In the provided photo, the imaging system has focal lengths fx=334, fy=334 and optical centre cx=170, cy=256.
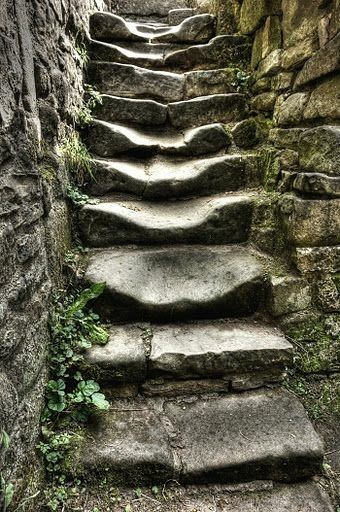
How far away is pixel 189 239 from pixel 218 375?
0.92 meters

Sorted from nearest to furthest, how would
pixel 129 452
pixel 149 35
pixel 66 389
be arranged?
pixel 129 452 → pixel 66 389 → pixel 149 35

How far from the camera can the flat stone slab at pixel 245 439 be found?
1.45m

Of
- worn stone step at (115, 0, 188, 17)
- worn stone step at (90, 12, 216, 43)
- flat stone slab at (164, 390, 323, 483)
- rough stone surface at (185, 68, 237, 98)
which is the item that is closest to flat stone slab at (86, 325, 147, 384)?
flat stone slab at (164, 390, 323, 483)

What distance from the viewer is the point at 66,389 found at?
1.67m

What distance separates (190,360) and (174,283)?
1.68 feet

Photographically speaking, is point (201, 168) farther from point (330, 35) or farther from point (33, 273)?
point (33, 273)

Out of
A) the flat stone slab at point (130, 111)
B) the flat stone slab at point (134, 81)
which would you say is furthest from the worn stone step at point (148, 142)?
the flat stone slab at point (134, 81)

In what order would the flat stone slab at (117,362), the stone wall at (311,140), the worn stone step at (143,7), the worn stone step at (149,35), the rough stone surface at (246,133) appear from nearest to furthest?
the flat stone slab at (117,362)
the stone wall at (311,140)
the rough stone surface at (246,133)
the worn stone step at (149,35)
the worn stone step at (143,7)

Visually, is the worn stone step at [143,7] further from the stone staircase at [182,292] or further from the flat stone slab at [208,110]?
the flat stone slab at [208,110]

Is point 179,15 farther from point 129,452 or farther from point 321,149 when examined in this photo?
point 129,452

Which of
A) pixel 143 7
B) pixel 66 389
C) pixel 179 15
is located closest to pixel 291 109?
pixel 66 389

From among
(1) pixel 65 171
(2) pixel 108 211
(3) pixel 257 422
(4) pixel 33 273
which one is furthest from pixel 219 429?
(1) pixel 65 171

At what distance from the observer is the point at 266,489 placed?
1458 millimetres

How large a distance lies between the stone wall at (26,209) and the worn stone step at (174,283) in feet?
1.08
